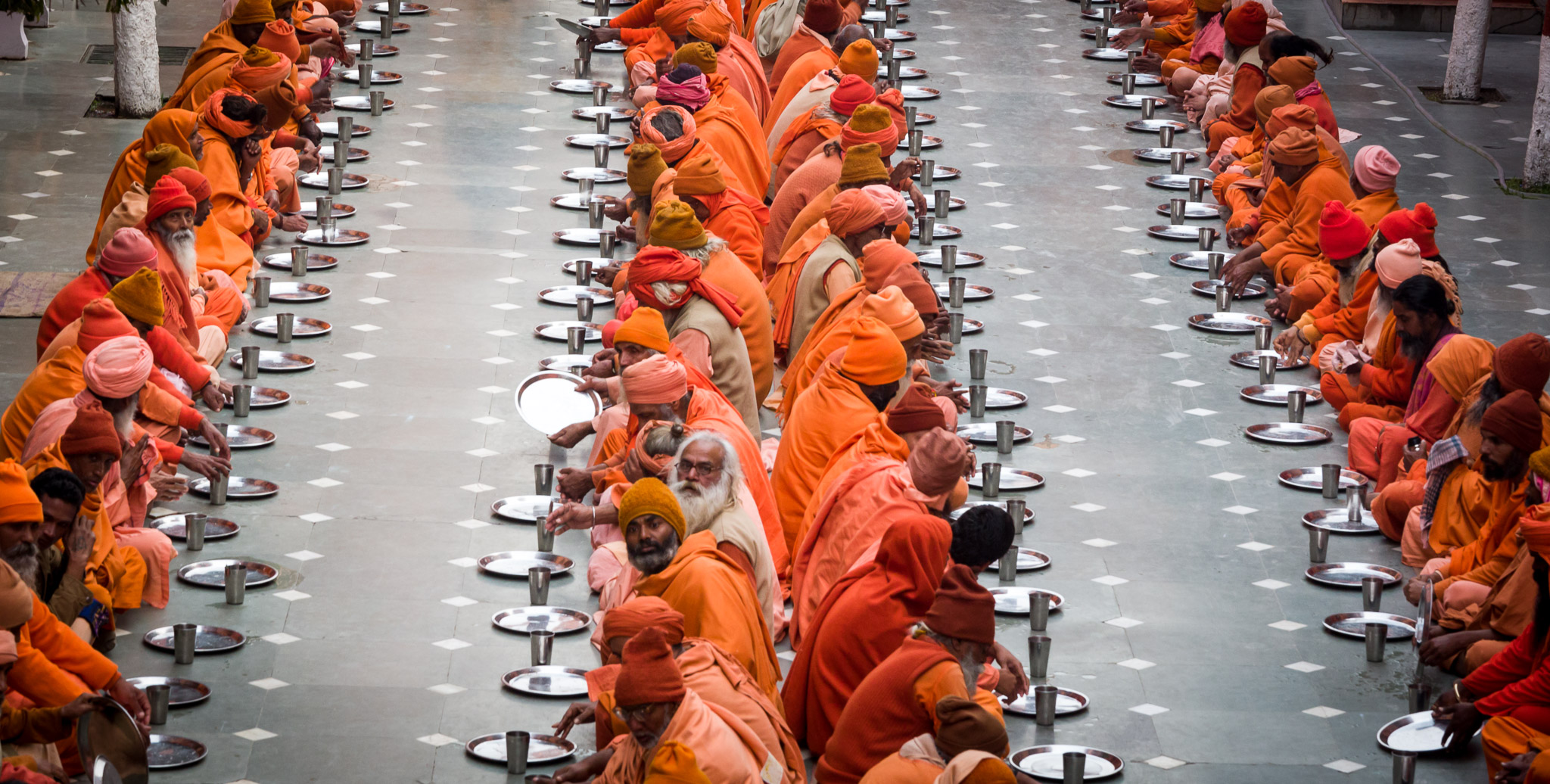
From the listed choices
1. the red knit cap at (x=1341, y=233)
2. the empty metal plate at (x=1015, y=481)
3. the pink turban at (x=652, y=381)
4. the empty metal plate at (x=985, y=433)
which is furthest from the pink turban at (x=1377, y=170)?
the pink turban at (x=652, y=381)

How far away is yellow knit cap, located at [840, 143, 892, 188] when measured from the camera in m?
12.6

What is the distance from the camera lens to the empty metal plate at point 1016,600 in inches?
379

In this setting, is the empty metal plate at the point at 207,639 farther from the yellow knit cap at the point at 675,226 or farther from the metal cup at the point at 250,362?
the yellow knit cap at the point at 675,226

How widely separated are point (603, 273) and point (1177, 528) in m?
4.24

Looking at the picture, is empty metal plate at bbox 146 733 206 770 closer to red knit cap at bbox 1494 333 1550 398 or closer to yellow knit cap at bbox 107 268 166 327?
yellow knit cap at bbox 107 268 166 327

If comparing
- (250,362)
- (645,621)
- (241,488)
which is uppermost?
(645,621)

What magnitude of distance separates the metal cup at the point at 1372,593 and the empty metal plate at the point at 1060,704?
163 cm

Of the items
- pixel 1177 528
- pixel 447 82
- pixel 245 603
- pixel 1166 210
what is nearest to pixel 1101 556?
pixel 1177 528

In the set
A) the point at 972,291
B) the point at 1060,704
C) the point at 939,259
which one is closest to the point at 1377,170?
the point at 972,291

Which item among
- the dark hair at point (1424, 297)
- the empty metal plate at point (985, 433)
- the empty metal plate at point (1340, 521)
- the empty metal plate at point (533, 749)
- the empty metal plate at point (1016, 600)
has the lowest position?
the empty metal plate at point (533, 749)

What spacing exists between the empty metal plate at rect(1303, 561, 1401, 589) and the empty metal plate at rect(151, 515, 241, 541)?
16.7ft

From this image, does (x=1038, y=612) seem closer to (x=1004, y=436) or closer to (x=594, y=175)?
(x=1004, y=436)

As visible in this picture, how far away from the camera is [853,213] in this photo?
11914 mm

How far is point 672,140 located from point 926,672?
21.3ft
